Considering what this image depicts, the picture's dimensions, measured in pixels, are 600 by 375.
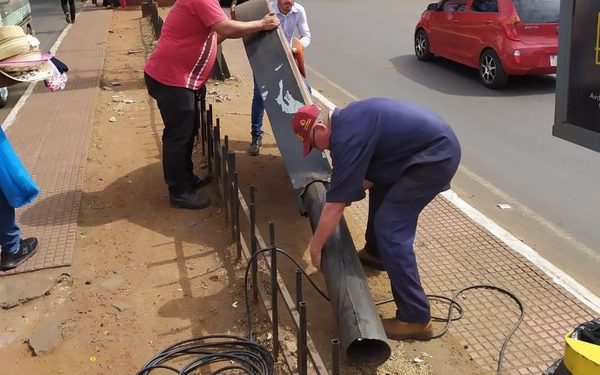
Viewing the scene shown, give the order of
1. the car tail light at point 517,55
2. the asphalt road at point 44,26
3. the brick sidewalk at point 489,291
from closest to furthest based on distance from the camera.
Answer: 1. the brick sidewalk at point 489,291
2. the car tail light at point 517,55
3. the asphalt road at point 44,26

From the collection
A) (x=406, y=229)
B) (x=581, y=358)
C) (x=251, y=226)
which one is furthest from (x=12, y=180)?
(x=581, y=358)

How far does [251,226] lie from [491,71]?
22.8 feet

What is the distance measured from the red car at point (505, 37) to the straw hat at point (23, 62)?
7008 mm

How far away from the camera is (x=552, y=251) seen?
15.6 feet

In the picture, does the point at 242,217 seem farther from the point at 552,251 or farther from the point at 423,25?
the point at 423,25

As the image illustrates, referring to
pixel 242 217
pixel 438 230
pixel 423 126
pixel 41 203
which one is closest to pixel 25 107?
pixel 41 203

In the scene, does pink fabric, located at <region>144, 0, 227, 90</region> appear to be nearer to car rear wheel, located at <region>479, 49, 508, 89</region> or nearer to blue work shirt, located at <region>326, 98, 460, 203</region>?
blue work shirt, located at <region>326, 98, 460, 203</region>

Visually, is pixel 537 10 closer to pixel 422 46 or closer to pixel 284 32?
pixel 422 46

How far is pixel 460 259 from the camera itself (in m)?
4.51

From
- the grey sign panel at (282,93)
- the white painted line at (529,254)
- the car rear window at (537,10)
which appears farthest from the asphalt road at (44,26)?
the car rear window at (537,10)

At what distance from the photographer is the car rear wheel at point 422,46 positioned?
11.6m

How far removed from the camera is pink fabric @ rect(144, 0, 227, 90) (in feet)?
15.6

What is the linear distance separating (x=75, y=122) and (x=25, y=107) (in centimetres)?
158

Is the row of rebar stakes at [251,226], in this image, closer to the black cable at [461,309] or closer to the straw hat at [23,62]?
the black cable at [461,309]
